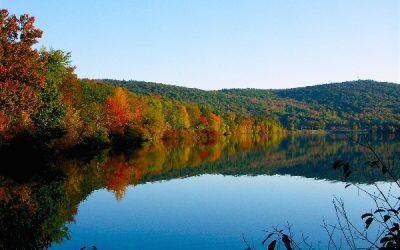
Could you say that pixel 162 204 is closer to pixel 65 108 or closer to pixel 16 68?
pixel 16 68

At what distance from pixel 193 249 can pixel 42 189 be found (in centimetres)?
1481

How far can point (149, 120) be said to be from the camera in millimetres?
92625

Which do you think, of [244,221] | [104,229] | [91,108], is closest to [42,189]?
[104,229]

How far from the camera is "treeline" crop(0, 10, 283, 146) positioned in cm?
3259

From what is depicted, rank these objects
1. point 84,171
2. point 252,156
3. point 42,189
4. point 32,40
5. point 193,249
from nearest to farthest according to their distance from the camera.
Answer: point 193,249, point 42,189, point 32,40, point 84,171, point 252,156

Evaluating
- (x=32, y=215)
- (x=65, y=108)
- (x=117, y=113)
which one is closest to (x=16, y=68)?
(x=32, y=215)

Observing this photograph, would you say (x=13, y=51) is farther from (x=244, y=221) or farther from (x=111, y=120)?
(x=111, y=120)

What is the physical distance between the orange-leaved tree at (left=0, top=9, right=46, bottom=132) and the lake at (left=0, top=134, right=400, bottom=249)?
211 inches

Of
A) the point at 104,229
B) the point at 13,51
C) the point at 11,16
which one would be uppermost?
the point at 11,16

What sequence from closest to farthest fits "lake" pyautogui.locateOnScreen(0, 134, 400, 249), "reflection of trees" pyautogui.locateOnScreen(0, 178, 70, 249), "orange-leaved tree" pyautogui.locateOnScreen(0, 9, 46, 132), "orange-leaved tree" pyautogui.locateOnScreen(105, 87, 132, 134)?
"reflection of trees" pyautogui.locateOnScreen(0, 178, 70, 249) → "lake" pyautogui.locateOnScreen(0, 134, 400, 249) → "orange-leaved tree" pyautogui.locateOnScreen(0, 9, 46, 132) → "orange-leaved tree" pyautogui.locateOnScreen(105, 87, 132, 134)

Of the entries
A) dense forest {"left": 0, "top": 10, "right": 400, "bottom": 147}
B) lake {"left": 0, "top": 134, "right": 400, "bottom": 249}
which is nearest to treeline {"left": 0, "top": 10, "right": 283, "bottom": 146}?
dense forest {"left": 0, "top": 10, "right": 400, "bottom": 147}

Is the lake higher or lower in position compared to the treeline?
lower

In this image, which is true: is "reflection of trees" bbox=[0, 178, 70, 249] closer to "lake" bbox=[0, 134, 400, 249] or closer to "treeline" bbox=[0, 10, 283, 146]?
"lake" bbox=[0, 134, 400, 249]

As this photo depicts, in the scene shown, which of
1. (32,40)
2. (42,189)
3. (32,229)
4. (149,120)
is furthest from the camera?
(149,120)
